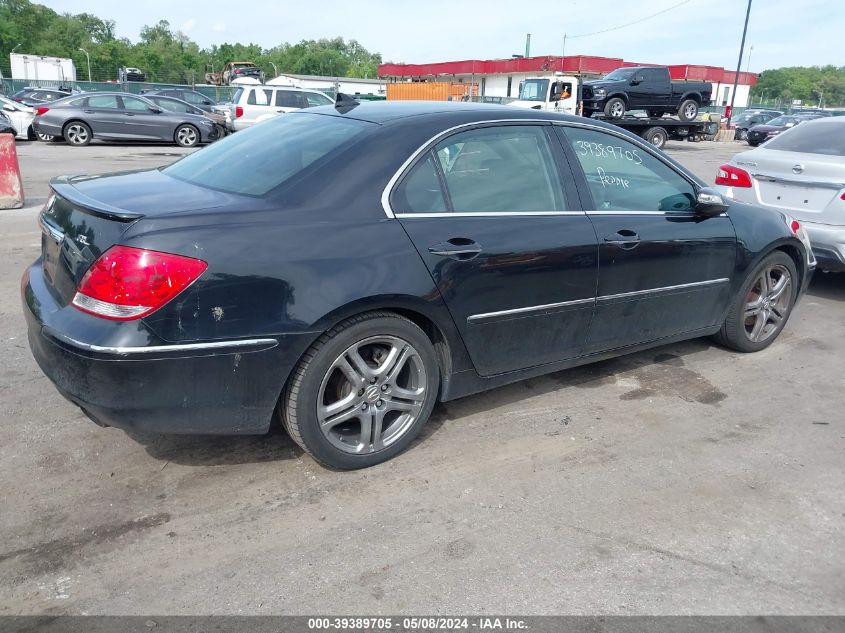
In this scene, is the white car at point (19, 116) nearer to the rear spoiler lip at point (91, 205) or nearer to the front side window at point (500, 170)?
the rear spoiler lip at point (91, 205)

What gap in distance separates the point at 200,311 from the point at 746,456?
2.78m

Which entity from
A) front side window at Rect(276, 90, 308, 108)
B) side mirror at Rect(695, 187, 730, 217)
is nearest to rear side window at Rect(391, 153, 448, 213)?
side mirror at Rect(695, 187, 730, 217)

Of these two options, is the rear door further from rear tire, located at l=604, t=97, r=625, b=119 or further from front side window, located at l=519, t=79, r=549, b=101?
rear tire, located at l=604, t=97, r=625, b=119

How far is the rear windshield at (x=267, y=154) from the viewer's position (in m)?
3.39

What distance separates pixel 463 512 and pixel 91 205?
2050 mm

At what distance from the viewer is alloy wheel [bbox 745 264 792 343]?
5086 millimetres

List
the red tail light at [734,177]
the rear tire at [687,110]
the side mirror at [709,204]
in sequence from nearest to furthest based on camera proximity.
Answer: the side mirror at [709,204] < the red tail light at [734,177] < the rear tire at [687,110]

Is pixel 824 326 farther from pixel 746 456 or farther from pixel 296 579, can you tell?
pixel 296 579

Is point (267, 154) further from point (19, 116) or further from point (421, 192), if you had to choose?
point (19, 116)

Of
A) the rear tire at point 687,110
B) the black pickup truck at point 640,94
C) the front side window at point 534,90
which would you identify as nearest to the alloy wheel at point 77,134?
the front side window at point 534,90

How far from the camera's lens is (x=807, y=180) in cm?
641

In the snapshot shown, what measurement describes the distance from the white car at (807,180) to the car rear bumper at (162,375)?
528cm

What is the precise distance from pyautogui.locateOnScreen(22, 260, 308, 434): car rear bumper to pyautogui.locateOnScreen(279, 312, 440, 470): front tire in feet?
0.38

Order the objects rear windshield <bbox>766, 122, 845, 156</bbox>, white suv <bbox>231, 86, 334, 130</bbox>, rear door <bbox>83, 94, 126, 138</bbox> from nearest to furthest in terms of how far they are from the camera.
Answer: rear windshield <bbox>766, 122, 845, 156</bbox>, rear door <bbox>83, 94, 126, 138</bbox>, white suv <bbox>231, 86, 334, 130</bbox>
